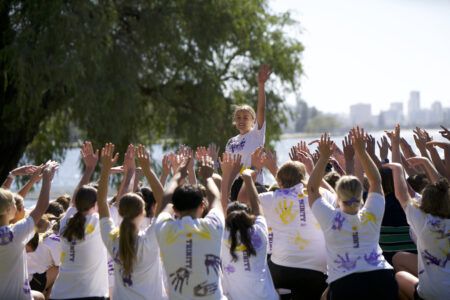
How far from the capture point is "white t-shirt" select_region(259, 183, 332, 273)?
572cm

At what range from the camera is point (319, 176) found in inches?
204

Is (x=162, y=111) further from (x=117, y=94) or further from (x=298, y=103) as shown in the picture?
(x=298, y=103)

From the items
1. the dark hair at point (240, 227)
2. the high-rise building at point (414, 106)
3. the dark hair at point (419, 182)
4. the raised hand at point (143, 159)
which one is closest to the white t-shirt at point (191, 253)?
the dark hair at point (240, 227)

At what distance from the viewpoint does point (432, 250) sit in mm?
5312

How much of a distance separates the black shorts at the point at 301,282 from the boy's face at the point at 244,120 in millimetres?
2665

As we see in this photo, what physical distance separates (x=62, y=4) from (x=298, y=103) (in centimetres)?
839

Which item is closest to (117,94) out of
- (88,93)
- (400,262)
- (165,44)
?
(88,93)

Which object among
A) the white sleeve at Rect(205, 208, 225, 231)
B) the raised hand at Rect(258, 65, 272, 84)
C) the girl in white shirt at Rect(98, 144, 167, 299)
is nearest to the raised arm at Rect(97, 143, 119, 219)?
the girl in white shirt at Rect(98, 144, 167, 299)

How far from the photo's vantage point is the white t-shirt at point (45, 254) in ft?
20.8

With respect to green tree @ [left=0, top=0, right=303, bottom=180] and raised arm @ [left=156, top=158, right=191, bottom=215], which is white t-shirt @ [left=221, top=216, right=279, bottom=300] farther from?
green tree @ [left=0, top=0, right=303, bottom=180]

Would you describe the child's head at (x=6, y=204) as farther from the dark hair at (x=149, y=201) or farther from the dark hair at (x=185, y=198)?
the dark hair at (x=185, y=198)

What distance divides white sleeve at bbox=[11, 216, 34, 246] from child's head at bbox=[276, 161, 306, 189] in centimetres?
200

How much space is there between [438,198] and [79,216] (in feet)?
8.83

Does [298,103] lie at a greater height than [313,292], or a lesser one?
greater
